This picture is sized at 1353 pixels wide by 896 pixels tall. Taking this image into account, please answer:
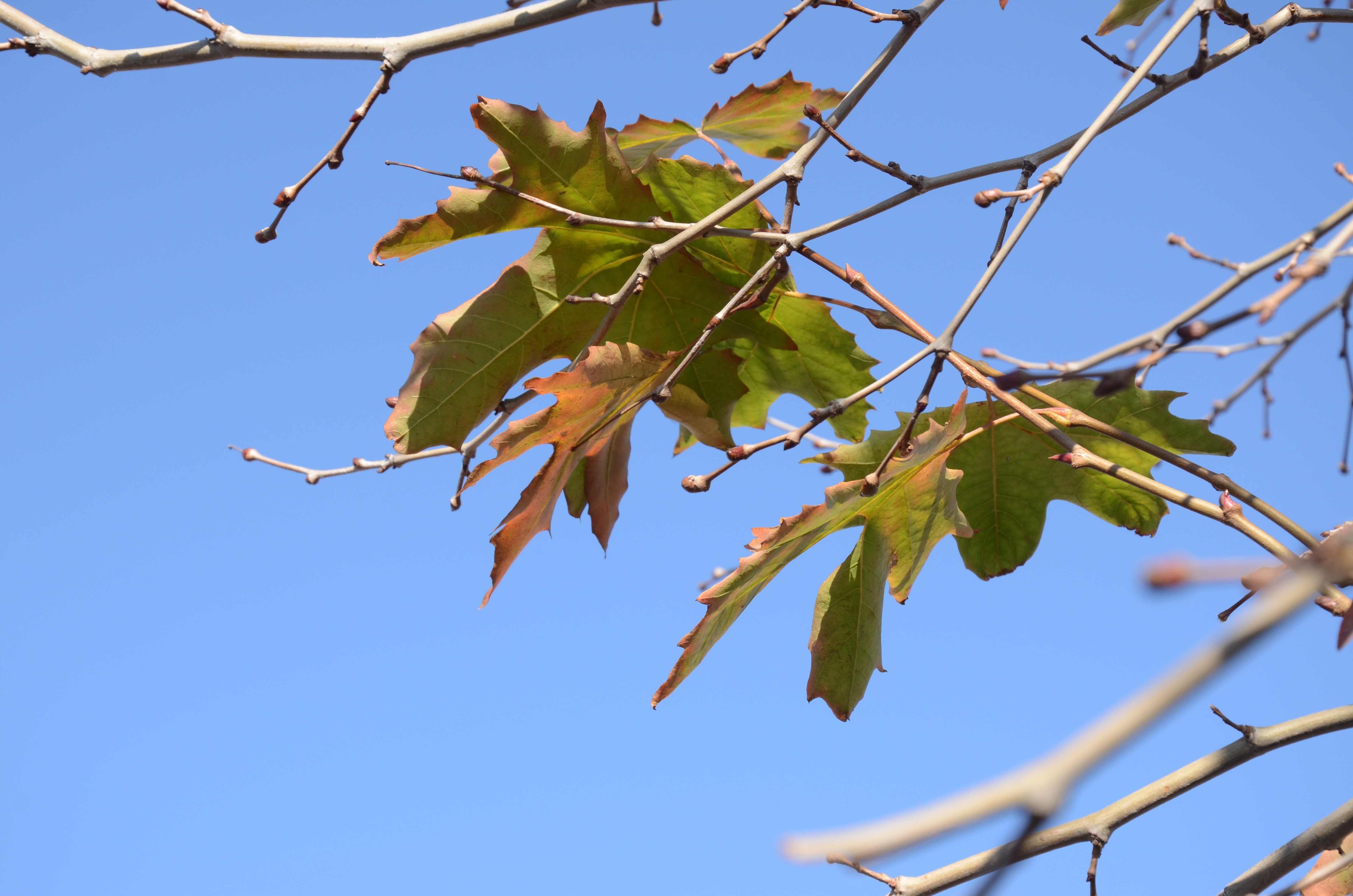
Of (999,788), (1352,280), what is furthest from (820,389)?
(999,788)

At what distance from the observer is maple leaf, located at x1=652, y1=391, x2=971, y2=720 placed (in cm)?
116

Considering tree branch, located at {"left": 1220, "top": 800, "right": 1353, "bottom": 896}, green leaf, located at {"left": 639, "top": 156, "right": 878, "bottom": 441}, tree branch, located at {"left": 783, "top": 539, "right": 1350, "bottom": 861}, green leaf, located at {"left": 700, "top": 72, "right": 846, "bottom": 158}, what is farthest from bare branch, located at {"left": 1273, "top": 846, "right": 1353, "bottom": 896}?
green leaf, located at {"left": 700, "top": 72, "right": 846, "bottom": 158}

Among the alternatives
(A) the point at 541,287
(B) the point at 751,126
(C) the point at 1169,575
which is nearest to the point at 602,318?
(A) the point at 541,287

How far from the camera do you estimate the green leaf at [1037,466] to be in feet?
4.21

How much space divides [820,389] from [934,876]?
72cm

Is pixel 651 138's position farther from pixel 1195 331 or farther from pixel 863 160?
pixel 1195 331

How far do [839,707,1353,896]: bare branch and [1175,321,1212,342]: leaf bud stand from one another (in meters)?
0.61

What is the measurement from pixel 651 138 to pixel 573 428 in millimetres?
566

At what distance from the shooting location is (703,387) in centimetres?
144

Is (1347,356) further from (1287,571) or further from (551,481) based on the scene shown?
(551,481)

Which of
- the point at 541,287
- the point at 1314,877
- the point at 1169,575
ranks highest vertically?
the point at 541,287

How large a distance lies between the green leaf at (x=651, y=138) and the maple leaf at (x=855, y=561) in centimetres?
65

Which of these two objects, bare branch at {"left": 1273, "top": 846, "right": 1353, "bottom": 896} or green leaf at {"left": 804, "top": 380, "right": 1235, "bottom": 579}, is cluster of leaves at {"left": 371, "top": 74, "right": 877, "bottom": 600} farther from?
bare branch at {"left": 1273, "top": 846, "right": 1353, "bottom": 896}

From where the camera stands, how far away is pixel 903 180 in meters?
1.20
